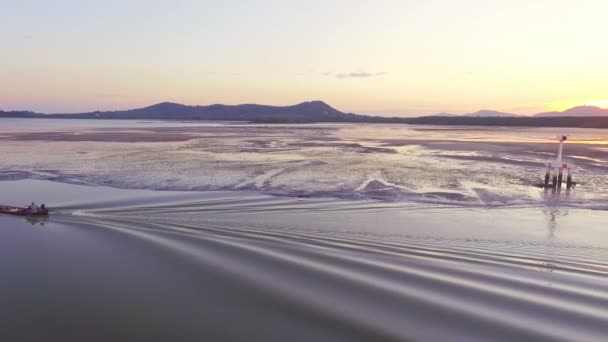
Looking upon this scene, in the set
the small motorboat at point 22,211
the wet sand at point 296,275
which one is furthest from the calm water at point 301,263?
the small motorboat at point 22,211

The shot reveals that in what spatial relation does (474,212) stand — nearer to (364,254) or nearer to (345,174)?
(364,254)

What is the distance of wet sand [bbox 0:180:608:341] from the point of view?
Answer: 583 centimetres

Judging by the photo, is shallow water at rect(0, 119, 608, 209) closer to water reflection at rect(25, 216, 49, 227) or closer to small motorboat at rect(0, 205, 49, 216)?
small motorboat at rect(0, 205, 49, 216)

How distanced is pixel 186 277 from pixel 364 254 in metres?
3.24

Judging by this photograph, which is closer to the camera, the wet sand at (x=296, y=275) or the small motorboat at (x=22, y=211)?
the wet sand at (x=296, y=275)

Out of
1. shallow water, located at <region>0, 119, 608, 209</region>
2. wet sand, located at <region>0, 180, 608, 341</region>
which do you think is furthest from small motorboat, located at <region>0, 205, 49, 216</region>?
shallow water, located at <region>0, 119, 608, 209</region>

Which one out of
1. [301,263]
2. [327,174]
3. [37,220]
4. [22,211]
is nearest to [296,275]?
[301,263]

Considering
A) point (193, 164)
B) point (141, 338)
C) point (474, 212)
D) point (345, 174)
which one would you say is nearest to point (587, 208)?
point (474, 212)

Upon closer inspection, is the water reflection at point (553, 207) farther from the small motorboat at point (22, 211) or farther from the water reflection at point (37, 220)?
the small motorboat at point (22, 211)

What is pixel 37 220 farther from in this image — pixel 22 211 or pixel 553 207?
A: pixel 553 207

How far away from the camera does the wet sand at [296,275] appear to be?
583 cm

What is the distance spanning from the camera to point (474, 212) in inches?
532

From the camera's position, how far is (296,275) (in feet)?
24.8

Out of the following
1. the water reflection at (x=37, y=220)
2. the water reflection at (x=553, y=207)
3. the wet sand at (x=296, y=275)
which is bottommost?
the water reflection at (x=553, y=207)
